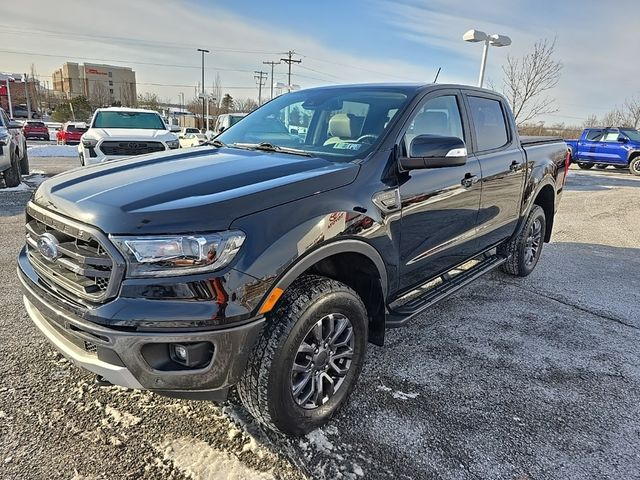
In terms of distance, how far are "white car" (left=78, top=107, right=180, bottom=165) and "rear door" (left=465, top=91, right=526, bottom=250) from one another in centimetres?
705

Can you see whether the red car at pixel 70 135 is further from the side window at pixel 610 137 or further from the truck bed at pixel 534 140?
the truck bed at pixel 534 140

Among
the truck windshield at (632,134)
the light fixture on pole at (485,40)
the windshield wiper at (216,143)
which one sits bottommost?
the windshield wiper at (216,143)

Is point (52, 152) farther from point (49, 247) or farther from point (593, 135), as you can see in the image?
point (593, 135)

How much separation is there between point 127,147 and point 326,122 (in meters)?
7.41

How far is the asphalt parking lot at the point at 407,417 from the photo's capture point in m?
2.16

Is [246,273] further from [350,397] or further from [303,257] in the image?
[350,397]

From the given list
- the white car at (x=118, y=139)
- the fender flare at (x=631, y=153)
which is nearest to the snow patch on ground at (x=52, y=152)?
the white car at (x=118, y=139)

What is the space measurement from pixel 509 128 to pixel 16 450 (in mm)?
4461

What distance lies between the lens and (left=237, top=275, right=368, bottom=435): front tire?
206 centimetres

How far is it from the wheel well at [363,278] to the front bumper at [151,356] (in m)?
0.68

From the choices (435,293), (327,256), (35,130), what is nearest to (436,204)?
(435,293)

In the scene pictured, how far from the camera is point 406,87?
10.5 ft

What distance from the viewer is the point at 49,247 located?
2158mm

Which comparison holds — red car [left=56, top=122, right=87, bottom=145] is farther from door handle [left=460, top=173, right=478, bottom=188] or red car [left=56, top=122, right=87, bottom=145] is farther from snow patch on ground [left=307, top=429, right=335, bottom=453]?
snow patch on ground [left=307, top=429, right=335, bottom=453]
